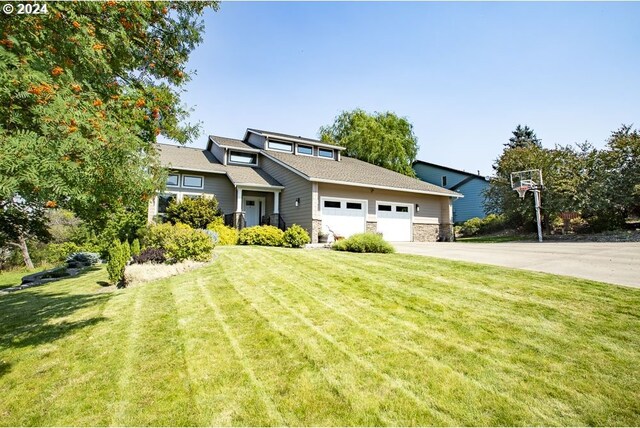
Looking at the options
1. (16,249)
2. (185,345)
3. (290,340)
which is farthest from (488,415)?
(16,249)

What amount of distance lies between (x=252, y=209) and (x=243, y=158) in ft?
12.8

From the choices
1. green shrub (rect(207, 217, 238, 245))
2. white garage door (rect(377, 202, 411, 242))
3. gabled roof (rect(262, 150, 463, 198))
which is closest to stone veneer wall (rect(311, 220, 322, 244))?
gabled roof (rect(262, 150, 463, 198))

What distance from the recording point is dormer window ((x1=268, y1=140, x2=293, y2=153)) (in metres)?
20.3

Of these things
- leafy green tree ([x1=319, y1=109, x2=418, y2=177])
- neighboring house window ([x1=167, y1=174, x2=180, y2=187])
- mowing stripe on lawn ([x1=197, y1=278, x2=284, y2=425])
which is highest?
leafy green tree ([x1=319, y1=109, x2=418, y2=177])

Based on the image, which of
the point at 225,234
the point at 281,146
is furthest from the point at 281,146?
the point at 225,234

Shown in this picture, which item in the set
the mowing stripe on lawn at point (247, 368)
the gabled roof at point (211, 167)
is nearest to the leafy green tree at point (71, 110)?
the mowing stripe on lawn at point (247, 368)

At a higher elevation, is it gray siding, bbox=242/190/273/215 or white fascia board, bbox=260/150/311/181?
white fascia board, bbox=260/150/311/181

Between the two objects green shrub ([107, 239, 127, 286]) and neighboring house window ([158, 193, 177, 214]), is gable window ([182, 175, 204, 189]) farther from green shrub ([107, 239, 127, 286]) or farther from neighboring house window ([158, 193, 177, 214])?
green shrub ([107, 239, 127, 286])

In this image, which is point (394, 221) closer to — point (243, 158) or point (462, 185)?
point (243, 158)

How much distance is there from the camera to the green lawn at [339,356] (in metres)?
2.31

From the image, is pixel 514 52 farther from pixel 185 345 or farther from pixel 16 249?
pixel 16 249

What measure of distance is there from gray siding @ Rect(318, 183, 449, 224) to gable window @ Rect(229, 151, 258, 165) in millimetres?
7165

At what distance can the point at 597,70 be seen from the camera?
9656 mm

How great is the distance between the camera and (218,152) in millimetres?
20078
